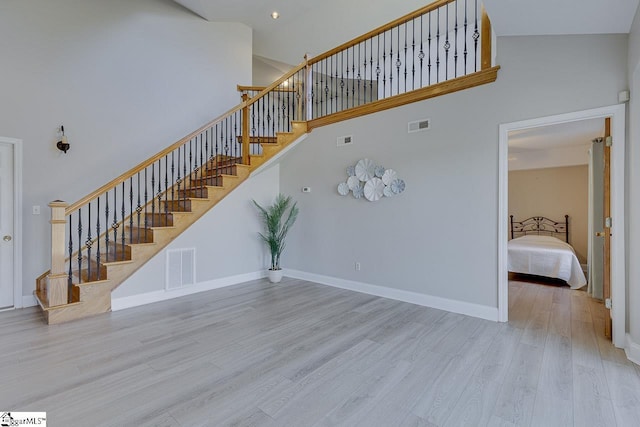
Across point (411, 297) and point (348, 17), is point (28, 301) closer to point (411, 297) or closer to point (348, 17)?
point (411, 297)

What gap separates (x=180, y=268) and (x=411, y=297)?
3.26m

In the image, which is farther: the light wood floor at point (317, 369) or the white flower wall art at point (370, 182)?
the white flower wall art at point (370, 182)

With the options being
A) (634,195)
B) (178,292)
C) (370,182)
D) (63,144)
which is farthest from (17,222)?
(634,195)

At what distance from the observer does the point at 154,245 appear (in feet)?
12.9

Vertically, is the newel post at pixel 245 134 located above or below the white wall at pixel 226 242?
above

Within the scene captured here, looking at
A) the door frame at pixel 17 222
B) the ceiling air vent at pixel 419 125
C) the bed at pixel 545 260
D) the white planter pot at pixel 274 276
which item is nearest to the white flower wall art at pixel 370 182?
the ceiling air vent at pixel 419 125

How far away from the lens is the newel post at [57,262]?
3.23m

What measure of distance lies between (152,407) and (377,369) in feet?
5.19

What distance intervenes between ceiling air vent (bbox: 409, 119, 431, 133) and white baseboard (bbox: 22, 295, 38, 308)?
5.48 m

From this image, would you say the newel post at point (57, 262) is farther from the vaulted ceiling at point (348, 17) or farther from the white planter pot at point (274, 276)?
the vaulted ceiling at point (348, 17)

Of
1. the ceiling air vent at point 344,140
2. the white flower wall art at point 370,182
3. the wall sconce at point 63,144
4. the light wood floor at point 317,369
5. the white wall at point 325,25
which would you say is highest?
the white wall at point 325,25

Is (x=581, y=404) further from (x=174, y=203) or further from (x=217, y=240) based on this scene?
(x=174, y=203)

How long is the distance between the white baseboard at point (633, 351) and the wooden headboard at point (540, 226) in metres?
5.23

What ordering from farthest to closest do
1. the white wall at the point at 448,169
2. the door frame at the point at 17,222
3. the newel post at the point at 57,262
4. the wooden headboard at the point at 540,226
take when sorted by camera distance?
the wooden headboard at the point at 540,226 → the door frame at the point at 17,222 → the newel post at the point at 57,262 → the white wall at the point at 448,169
